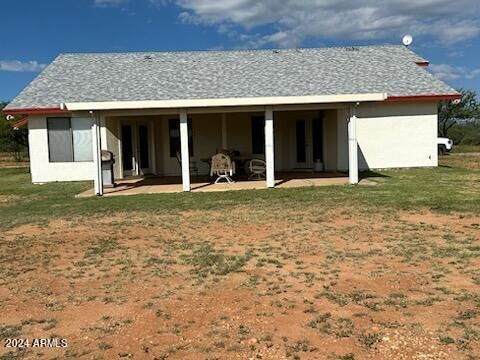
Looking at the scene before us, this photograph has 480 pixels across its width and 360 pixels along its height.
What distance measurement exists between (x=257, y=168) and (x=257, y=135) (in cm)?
318

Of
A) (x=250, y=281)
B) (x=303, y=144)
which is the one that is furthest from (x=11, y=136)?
(x=250, y=281)

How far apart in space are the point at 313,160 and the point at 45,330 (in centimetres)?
1577

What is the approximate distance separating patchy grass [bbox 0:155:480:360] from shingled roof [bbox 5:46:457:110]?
7.86m

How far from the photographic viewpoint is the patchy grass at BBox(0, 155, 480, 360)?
3869 mm

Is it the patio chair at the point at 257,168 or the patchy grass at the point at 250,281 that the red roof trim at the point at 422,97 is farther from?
the patchy grass at the point at 250,281

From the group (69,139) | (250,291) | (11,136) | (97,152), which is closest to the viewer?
(250,291)

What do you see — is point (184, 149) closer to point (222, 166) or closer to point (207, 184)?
point (222, 166)

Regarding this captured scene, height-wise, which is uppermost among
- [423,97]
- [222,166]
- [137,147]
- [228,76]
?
[228,76]

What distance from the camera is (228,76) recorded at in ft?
61.8

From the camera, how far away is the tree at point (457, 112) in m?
43.5

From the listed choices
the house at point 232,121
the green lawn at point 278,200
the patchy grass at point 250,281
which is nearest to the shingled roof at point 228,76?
the house at point 232,121

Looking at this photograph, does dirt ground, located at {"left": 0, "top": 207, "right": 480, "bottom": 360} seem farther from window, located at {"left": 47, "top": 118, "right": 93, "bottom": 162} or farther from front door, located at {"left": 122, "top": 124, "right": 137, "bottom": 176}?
front door, located at {"left": 122, "top": 124, "right": 137, "bottom": 176}

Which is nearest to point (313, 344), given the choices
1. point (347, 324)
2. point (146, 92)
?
point (347, 324)

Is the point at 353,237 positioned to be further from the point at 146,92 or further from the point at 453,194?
the point at 146,92
